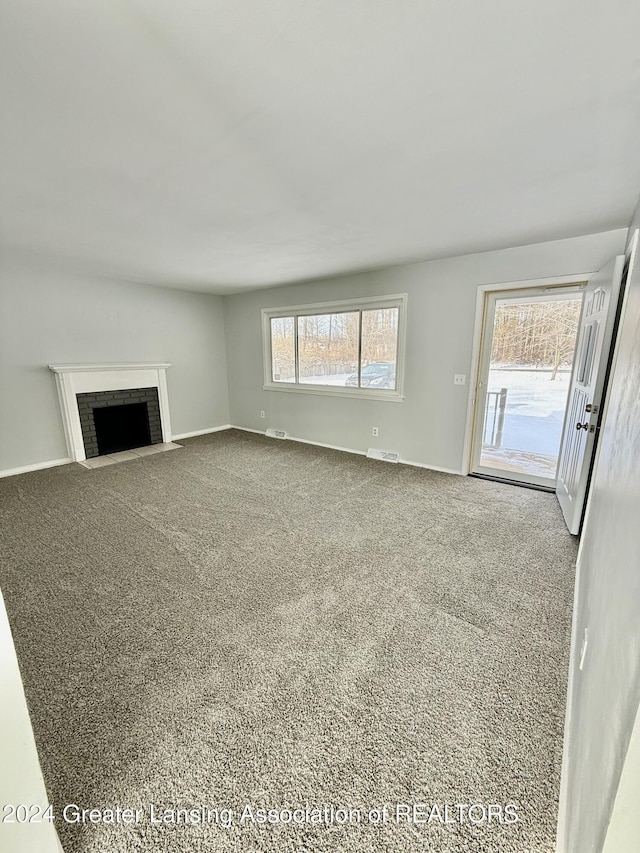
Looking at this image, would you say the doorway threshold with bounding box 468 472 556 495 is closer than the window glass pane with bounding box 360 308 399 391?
Yes

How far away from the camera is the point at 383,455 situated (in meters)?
4.50

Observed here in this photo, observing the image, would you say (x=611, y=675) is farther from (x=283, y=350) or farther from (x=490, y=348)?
(x=283, y=350)

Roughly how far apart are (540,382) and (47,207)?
474 centimetres

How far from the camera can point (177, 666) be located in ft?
5.26

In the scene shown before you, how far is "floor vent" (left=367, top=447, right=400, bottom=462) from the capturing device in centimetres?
441

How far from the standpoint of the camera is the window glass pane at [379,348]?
14.0ft

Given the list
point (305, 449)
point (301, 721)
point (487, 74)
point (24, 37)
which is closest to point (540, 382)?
point (305, 449)

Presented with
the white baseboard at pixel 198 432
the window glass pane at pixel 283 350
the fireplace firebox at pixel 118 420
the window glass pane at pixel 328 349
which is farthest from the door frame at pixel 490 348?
the fireplace firebox at pixel 118 420

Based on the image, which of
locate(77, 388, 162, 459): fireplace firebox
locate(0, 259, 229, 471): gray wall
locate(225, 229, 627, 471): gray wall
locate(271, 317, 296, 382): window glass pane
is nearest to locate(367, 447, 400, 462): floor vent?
locate(225, 229, 627, 471): gray wall

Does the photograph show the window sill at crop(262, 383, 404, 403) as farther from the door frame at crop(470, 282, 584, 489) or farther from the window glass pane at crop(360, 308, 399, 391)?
the door frame at crop(470, 282, 584, 489)

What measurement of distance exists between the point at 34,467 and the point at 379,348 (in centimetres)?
450

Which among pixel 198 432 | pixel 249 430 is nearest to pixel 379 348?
pixel 249 430

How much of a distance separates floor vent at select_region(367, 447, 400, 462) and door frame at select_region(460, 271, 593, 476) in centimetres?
82

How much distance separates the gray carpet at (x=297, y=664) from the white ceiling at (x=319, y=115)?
2.37 m
